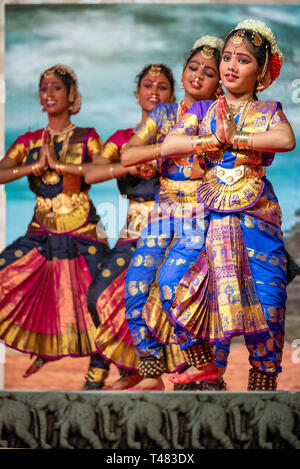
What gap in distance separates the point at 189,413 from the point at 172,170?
136cm

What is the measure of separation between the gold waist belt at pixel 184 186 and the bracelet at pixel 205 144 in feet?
1.60

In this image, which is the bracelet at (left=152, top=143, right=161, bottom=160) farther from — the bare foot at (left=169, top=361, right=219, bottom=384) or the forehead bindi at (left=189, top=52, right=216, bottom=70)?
the bare foot at (left=169, top=361, right=219, bottom=384)

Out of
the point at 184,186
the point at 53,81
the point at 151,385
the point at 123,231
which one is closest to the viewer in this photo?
the point at 151,385

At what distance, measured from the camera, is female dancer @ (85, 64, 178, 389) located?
5230 millimetres

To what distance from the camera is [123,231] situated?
5402 millimetres

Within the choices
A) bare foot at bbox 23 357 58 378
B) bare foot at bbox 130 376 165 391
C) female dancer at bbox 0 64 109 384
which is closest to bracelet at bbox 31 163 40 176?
female dancer at bbox 0 64 109 384

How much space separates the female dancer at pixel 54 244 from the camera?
5395mm

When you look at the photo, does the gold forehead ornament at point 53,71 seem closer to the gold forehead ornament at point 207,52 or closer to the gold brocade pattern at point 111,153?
the gold brocade pattern at point 111,153

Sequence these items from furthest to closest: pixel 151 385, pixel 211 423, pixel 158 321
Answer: pixel 151 385
pixel 158 321
pixel 211 423

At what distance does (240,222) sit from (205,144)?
1.39 feet

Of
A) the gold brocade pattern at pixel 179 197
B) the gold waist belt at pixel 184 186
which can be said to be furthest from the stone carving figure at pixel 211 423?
the gold waist belt at pixel 184 186

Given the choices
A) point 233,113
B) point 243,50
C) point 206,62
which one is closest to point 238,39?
point 243,50

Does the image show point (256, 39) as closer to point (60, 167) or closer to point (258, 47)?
point (258, 47)

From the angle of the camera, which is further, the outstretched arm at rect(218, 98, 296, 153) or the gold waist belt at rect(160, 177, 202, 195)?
the gold waist belt at rect(160, 177, 202, 195)
